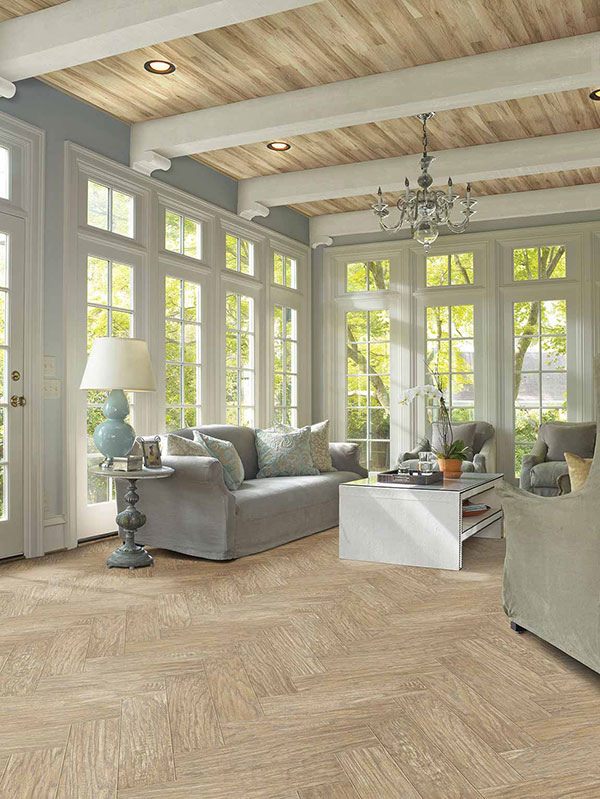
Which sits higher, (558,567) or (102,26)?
(102,26)

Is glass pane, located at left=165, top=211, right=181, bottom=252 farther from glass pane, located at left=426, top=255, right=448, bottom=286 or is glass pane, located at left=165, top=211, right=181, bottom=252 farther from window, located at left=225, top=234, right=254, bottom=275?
glass pane, located at left=426, top=255, right=448, bottom=286

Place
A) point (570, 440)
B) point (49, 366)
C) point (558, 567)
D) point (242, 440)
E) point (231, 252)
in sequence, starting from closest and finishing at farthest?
point (558, 567) → point (49, 366) → point (242, 440) → point (570, 440) → point (231, 252)

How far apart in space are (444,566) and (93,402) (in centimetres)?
259

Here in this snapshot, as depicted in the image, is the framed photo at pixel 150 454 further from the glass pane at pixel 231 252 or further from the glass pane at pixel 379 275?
the glass pane at pixel 379 275

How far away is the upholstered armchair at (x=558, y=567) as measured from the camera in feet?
8.21

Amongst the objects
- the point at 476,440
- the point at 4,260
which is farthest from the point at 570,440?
the point at 4,260

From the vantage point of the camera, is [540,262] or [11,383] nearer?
[11,383]

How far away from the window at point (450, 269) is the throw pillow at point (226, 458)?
3569 millimetres

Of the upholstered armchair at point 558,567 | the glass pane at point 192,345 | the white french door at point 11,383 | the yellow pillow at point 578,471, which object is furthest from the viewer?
the glass pane at point 192,345

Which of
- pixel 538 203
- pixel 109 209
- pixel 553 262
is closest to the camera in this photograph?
pixel 109 209

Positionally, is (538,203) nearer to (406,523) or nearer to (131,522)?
(406,523)

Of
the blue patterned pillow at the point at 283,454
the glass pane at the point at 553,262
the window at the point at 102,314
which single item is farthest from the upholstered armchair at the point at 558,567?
the glass pane at the point at 553,262

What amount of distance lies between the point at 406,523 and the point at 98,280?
2684 mm

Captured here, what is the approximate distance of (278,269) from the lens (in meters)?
7.49
